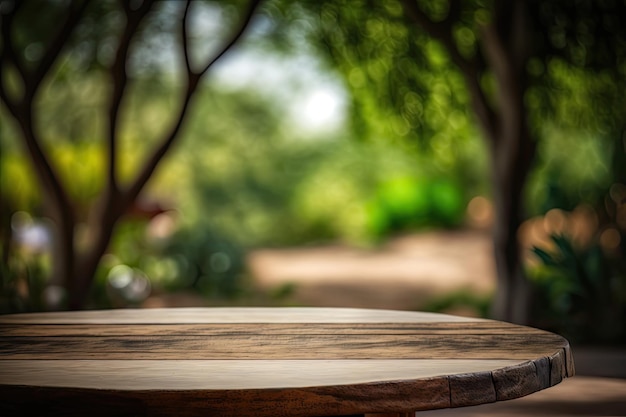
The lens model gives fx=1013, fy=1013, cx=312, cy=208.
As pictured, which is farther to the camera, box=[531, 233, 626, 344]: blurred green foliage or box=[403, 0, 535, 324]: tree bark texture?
box=[531, 233, 626, 344]: blurred green foliage

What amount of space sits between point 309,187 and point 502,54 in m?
8.01

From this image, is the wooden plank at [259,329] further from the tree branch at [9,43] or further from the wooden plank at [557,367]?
the tree branch at [9,43]

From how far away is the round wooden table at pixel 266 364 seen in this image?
1.50m

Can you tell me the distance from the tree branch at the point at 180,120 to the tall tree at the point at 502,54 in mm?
847

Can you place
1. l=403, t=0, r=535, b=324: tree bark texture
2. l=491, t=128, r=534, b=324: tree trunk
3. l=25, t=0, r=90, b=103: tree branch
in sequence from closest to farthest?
l=25, t=0, r=90, b=103: tree branch → l=403, t=0, r=535, b=324: tree bark texture → l=491, t=128, r=534, b=324: tree trunk

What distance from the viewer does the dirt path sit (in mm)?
8305

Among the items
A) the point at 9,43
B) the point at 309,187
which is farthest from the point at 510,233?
the point at 309,187

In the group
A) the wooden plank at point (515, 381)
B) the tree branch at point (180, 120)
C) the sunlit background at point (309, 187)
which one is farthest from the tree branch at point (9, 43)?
the wooden plank at point (515, 381)

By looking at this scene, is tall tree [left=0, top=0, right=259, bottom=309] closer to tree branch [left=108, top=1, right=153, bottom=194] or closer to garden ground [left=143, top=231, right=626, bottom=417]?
tree branch [left=108, top=1, right=153, bottom=194]

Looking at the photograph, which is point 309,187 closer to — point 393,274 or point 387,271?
point 387,271

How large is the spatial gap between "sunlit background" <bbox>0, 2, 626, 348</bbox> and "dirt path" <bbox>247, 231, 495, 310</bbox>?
32 millimetres

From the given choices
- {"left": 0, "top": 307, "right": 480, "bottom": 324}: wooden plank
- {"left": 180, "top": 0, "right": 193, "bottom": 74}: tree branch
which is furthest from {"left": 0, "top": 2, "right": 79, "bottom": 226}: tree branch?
{"left": 0, "top": 307, "right": 480, "bottom": 324}: wooden plank

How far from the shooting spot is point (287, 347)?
1.94 m

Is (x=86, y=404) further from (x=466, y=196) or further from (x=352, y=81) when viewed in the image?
(x=466, y=196)
